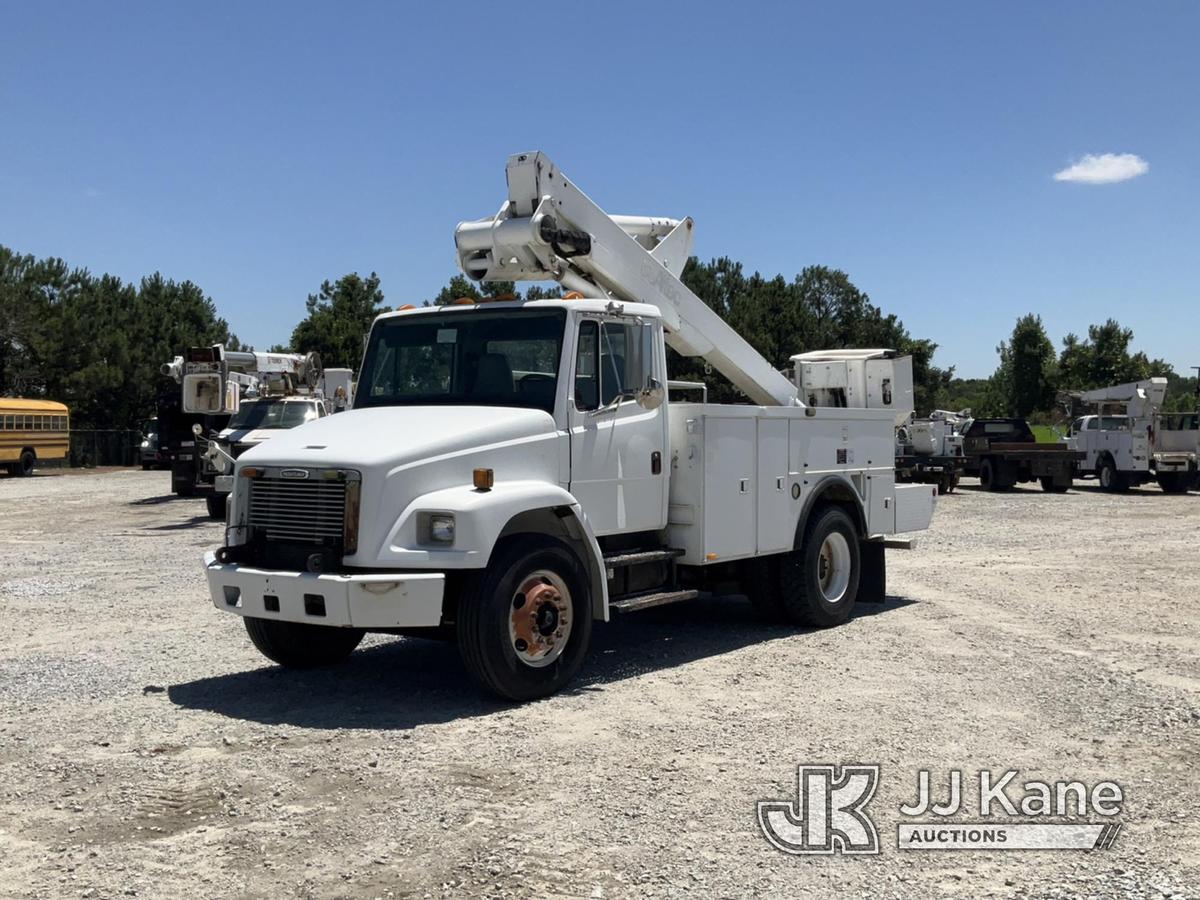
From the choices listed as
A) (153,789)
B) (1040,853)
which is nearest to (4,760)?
(153,789)

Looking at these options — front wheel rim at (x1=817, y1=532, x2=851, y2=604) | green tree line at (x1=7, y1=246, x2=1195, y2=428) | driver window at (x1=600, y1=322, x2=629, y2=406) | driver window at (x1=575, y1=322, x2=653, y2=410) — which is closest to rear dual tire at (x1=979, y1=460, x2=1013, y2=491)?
green tree line at (x1=7, y1=246, x2=1195, y2=428)

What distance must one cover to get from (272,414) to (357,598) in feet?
48.5

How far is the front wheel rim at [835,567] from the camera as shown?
1077 centimetres

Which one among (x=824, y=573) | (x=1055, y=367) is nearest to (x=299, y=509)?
(x=824, y=573)

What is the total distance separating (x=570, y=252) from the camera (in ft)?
30.4

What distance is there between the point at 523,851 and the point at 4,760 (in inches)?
123

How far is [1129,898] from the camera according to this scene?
4.52 m

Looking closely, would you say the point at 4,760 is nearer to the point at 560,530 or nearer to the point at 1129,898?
the point at 560,530

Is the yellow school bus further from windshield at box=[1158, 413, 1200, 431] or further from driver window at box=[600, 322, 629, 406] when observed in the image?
driver window at box=[600, 322, 629, 406]

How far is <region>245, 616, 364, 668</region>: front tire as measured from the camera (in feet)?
27.4

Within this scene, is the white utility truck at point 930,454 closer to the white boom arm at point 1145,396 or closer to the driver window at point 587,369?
the white boom arm at point 1145,396

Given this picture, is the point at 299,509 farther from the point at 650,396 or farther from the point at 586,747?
the point at 650,396

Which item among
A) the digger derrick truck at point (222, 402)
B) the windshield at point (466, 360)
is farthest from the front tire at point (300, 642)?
the digger derrick truck at point (222, 402)

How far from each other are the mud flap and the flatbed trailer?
818 inches
